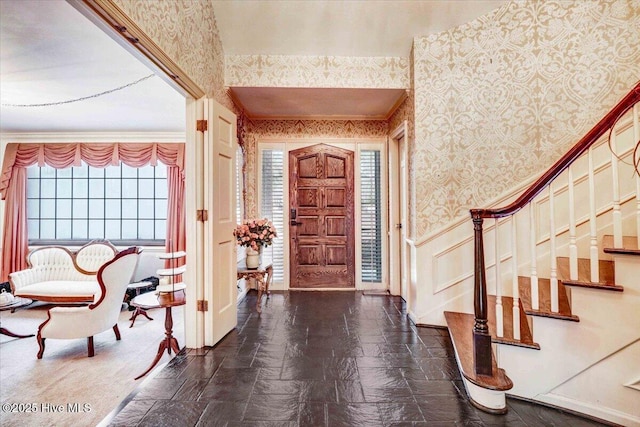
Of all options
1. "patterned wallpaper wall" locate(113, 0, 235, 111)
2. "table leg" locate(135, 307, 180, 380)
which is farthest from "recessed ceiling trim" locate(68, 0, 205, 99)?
"table leg" locate(135, 307, 180, 380)

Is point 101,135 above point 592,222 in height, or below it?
above

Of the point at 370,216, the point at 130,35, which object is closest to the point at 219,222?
the point at 130,35

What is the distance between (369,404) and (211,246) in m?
1.68

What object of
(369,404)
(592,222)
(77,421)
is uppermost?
(592,222)

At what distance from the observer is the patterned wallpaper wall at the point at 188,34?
191 centimetres

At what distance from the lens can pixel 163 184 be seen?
589cm

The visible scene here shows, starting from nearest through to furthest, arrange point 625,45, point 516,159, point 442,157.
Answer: point 625,45, point 516,159, point 442,157

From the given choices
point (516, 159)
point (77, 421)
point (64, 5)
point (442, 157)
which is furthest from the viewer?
point (442, 157)

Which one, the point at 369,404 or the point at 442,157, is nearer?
the point at 369,404

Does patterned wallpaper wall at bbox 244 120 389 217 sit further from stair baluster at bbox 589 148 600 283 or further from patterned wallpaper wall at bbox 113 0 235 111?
stair baluster at bbox 589 148 600 283

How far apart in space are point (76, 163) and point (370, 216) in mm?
5032

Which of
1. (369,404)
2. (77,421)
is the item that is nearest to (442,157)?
(369,404)

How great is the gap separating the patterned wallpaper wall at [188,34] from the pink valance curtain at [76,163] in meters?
2.49

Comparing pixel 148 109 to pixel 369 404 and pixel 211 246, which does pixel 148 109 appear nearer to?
pixel 211 246
